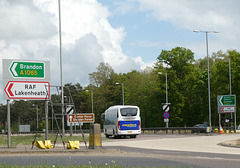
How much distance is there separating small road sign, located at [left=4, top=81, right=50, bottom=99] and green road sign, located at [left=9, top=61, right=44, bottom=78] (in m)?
0.44

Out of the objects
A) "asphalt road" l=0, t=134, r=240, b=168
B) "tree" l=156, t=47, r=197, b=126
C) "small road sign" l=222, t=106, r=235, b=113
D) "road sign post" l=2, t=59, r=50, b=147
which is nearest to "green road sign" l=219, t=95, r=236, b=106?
"small road sign" l=222, t=106, r=235, b=113

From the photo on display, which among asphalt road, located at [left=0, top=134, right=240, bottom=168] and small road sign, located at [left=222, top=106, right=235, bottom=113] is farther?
small road sign, located at [left=222, top=106, right=235, bottom=113]

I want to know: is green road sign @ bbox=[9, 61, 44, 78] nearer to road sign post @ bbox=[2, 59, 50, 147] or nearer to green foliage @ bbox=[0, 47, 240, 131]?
road sign post @ bbox=[2, 59, 50, 147]

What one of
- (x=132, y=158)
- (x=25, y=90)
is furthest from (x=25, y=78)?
(x=132, y=158)

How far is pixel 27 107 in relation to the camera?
158m

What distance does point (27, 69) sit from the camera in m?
23.5

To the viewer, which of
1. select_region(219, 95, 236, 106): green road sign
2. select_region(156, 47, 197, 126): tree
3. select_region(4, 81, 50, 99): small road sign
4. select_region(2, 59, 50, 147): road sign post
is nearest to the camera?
select_region(2, 59, 50, 147): road sign post

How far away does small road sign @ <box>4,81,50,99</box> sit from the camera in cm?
2333

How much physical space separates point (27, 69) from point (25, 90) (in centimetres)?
117

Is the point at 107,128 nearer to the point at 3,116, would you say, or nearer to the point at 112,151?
the point at 112,151

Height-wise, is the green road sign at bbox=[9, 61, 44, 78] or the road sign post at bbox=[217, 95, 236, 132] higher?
the green road sign at bbox=[9, 61, 44, 78]

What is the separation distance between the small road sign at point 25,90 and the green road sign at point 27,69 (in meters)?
0.44

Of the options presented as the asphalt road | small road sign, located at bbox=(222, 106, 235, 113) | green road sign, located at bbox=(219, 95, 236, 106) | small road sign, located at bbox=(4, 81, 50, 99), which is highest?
small road sign, located at bbox=(4, 81, 50, 99)

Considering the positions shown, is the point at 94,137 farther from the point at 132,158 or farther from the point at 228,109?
the point at 228,109
